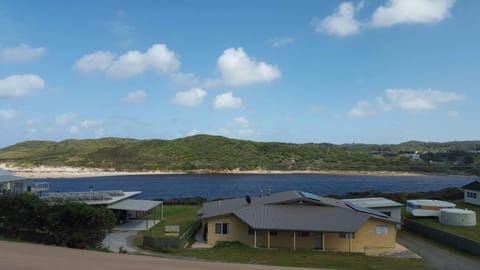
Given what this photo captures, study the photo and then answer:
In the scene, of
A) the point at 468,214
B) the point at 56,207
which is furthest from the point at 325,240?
the point at 56,207

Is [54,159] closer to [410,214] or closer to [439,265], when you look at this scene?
[410,214]

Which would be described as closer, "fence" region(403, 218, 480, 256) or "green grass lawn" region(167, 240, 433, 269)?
"green grass lawn" region(167, 240, 433, 269)

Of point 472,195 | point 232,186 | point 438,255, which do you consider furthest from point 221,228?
point 232,186

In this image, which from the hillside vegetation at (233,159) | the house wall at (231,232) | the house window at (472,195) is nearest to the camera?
the house wall at (231,232)

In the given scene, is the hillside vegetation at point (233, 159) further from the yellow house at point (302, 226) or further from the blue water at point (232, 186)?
the yellow house at point (302, 226)

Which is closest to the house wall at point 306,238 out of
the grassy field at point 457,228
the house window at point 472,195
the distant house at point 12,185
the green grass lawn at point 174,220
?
the green grass lawn at point 174,220

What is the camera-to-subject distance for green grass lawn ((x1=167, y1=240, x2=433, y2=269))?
22625 millimetres

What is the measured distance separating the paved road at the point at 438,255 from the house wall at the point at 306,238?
2.06 m

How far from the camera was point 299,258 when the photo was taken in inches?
953

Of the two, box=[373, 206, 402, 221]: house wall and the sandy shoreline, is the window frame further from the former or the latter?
the sandy shoreline

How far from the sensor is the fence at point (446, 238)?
25675mm

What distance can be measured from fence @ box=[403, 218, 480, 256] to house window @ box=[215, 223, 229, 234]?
47.7ft

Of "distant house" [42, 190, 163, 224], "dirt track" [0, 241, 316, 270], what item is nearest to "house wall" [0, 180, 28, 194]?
"distant house" [42, 190, 163, 224]

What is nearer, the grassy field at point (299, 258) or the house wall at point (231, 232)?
the grassy field at point (299, 258)
